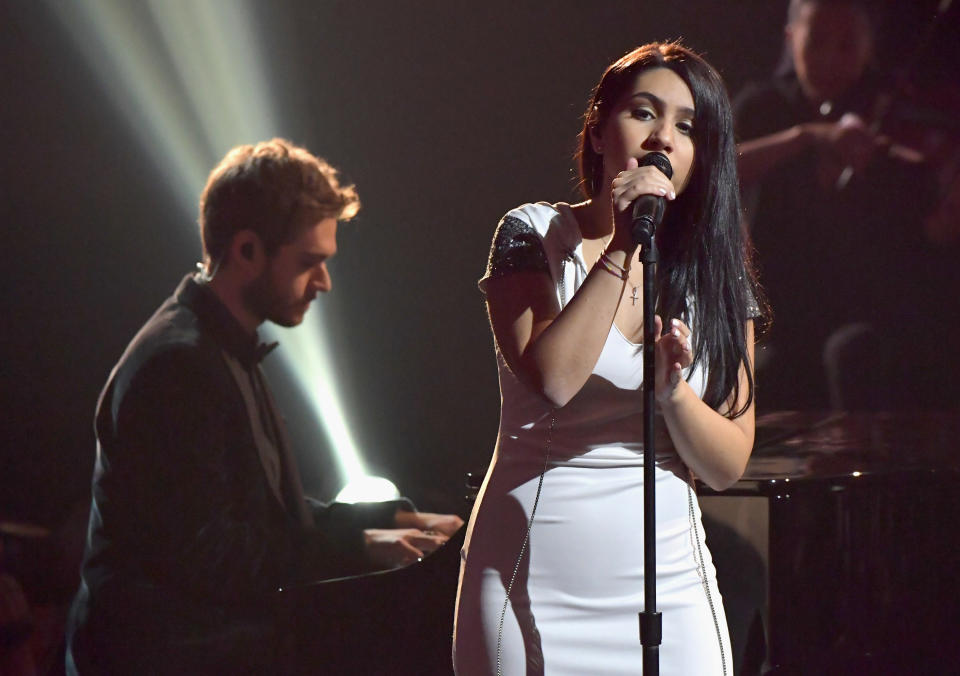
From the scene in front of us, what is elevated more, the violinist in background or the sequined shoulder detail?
the violinist in background

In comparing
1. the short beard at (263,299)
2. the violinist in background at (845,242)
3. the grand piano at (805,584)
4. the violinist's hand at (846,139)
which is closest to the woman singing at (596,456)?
the grand piano at (805,584)

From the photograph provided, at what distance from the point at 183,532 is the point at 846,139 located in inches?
109

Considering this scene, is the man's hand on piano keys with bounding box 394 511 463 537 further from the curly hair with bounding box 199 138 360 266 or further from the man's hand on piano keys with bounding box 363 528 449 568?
the curly hair with bounding box 199 138 360 266

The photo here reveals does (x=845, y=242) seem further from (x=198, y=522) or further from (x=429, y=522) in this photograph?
(x=198, y=522)

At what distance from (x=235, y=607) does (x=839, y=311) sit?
2.49m

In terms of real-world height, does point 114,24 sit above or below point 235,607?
above

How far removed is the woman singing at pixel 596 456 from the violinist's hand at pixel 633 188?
52 mm

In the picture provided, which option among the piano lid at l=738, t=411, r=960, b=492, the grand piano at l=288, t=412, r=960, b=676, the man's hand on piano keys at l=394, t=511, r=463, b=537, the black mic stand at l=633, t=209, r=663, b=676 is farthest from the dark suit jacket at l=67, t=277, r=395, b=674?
the black mic stand at l=633, t=209, r=663, b=676

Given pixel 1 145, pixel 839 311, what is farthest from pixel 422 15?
pixel 839 311

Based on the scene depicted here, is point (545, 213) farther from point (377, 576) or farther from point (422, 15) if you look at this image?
point (422, 15)

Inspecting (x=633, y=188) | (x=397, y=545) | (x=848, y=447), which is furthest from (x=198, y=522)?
(x=633, y=188)

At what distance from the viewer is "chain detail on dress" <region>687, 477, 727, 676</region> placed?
4.24 feet

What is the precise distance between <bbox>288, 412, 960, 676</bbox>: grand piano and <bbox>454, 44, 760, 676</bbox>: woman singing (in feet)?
2.80

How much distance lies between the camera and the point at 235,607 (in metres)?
2.44
